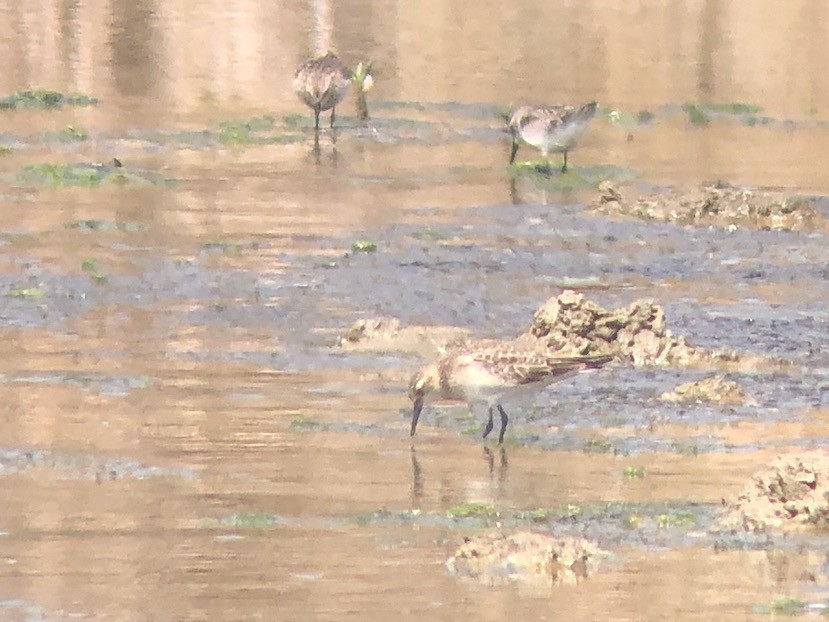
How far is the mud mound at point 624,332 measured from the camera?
414 inches

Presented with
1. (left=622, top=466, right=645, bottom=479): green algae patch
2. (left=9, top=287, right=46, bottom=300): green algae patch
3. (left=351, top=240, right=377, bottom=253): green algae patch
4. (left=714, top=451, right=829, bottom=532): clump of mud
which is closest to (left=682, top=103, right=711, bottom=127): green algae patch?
(left=351, top=240, right=377, bottom=253): green algae patch

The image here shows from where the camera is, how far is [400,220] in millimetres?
15234

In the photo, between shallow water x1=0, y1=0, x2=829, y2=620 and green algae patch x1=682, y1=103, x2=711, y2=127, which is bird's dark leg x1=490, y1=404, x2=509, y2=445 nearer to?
shallow water x1=0, y1=0, x2=829, y2=620

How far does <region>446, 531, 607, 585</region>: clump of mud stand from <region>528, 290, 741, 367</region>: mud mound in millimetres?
3447

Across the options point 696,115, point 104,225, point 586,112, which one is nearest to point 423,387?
point 104,225

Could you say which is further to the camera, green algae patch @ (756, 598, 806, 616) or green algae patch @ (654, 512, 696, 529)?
green algae patch @ (654, 512, 696, 529)

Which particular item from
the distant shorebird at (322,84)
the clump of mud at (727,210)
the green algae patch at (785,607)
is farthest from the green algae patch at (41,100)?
the green algae patch at (785,607)

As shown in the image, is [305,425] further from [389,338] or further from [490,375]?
[389,338]

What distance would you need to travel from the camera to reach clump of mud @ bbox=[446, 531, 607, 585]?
6863 mm

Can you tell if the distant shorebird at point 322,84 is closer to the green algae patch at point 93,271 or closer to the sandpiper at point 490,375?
the green algae patch at point 93,271

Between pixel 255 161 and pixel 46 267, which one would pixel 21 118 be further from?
pixel 46 267

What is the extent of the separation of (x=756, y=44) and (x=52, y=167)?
1401 centimetres

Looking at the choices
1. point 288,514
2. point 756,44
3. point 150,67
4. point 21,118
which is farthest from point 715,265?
point 756,44

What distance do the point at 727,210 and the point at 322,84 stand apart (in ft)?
18.1
